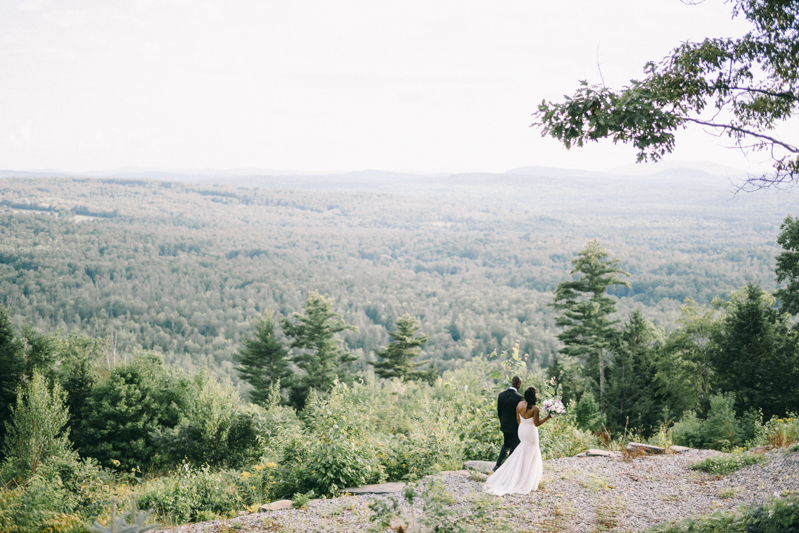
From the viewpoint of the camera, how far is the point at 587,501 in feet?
21.8

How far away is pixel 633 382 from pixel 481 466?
2157cm

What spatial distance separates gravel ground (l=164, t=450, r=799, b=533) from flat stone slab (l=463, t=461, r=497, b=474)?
450 mm

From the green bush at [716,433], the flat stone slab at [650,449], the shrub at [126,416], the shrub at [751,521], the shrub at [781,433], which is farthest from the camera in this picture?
the shrub at [126,416]

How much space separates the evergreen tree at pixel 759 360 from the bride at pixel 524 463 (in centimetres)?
1767

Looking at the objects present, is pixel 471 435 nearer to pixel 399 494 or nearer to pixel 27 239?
pixel 399 494

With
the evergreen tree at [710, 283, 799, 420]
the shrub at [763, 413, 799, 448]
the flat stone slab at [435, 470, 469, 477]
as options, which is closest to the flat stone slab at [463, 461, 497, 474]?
the flat stone slab at [435, 470, 469, 477]

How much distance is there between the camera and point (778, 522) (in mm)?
4613

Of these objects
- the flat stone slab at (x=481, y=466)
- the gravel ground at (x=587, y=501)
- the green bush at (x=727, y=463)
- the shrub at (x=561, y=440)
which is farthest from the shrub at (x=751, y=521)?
the shrub at (x=561, y=440)

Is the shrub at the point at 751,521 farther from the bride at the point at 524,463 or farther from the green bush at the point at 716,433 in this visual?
the green bush at the point at 716,433

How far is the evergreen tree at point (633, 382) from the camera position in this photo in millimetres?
25047

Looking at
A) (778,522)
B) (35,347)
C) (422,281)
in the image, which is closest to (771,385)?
(778,522)

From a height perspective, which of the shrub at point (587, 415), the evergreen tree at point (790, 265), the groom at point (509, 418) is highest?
the evergreen tree at point (790, 265)

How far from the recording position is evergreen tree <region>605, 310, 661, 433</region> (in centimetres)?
2505

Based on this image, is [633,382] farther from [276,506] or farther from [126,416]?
[126,416]
